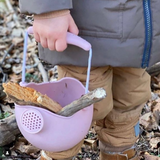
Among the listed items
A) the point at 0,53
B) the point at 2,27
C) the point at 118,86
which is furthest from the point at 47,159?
the point at 2,27

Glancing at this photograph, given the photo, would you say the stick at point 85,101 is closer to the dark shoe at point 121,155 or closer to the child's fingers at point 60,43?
the child's fingers at point 60,43

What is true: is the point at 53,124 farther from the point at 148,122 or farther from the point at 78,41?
the point at 148,122

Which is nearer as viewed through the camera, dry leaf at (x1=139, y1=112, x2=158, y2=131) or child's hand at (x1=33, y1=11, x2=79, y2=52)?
child's hand at (x1=33, y1=11, x2=79, y2=52)

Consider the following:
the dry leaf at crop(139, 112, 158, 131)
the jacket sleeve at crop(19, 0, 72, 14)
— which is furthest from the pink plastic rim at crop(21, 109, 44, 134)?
the dry leaf at crop(139, 112, 158, 131)

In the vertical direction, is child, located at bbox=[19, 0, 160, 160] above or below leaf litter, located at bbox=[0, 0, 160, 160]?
above

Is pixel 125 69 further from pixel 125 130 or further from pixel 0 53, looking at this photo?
pixel 0 53

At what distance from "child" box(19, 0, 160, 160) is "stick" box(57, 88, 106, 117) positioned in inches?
8.1

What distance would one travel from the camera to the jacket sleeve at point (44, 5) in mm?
1091

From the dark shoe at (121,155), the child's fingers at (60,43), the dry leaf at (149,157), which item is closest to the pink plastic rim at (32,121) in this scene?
the child's fingers at (60,43)

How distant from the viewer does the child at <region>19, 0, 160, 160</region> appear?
1.13 meters

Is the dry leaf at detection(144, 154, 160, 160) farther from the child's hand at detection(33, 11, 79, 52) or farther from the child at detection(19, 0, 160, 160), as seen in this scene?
the child's hand at detection(33, 11, 79, 52)

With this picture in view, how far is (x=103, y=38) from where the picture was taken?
126cm

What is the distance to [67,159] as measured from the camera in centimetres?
144

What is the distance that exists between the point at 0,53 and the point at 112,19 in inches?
75.0
